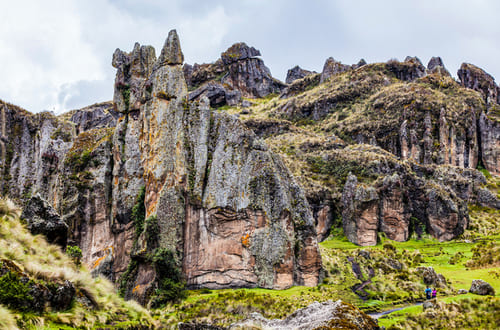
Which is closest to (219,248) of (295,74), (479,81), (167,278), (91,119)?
(167,278)

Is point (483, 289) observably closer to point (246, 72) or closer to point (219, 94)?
point (219, 94)

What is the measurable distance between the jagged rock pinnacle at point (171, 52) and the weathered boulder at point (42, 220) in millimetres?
28147

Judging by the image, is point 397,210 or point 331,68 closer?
point 397,210

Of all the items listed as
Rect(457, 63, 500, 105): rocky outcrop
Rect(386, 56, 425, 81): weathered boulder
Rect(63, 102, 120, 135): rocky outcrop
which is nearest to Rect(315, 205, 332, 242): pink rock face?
Rect(63, 102, 120, 135): rocky outcrop

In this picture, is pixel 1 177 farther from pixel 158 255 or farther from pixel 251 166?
pixel 251 166

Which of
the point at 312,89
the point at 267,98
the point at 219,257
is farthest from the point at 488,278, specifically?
the point at 267,98

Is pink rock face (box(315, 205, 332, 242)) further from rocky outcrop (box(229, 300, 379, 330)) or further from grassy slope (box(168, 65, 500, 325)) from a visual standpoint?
rocky outcrop (box(229, 300, 379, 330))

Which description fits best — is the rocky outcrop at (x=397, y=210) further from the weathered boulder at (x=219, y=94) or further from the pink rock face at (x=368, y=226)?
the weathered boulder at (x=219, y=94)

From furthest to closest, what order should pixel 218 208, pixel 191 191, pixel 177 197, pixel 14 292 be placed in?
pixel 191 191 < pixel 177 197 < pixel 218 208 < pixel 14 292

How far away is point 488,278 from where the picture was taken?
72.9ft

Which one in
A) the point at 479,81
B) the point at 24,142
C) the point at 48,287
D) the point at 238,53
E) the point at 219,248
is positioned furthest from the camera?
the point at 238,53

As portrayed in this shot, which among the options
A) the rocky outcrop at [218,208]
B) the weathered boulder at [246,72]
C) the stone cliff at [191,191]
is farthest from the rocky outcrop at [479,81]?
the rocky outcrop at [218,208]

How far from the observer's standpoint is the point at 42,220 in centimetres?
1334

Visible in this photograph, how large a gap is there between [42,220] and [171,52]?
29.2 meters
